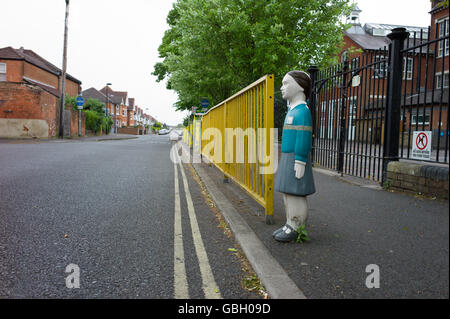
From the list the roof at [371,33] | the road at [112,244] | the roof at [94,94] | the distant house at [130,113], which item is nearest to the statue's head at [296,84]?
the road at [112,244]

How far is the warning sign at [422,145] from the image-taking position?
535 cm

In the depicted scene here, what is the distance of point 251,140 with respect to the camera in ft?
18.0

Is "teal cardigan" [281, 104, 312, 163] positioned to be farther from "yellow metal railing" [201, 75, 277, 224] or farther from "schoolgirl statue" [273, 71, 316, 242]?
"yellow metal railing" [201, 75, 277, 224]

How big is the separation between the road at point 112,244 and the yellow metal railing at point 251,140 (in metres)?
0.78

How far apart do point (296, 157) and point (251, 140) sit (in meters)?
2.05

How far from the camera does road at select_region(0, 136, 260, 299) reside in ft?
9.42

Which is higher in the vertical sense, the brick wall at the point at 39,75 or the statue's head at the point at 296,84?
the brick wall at the point at 39,75

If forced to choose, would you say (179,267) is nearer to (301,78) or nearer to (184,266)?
(184,266)

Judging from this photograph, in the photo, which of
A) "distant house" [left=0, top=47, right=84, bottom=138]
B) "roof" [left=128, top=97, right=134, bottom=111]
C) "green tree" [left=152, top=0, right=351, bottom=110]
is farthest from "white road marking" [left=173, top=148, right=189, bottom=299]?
"roof" [left=128, top=97, right=134, bottom=111]

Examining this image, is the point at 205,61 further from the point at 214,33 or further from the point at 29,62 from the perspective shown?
the point at 29,62

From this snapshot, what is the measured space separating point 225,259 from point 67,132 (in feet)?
104

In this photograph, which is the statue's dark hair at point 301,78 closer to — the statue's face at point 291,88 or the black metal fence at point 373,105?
the statue's face at point 291,88

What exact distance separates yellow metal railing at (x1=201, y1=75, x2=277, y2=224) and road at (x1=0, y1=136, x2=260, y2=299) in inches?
30.7

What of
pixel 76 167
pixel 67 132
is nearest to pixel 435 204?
pixel 76 167
